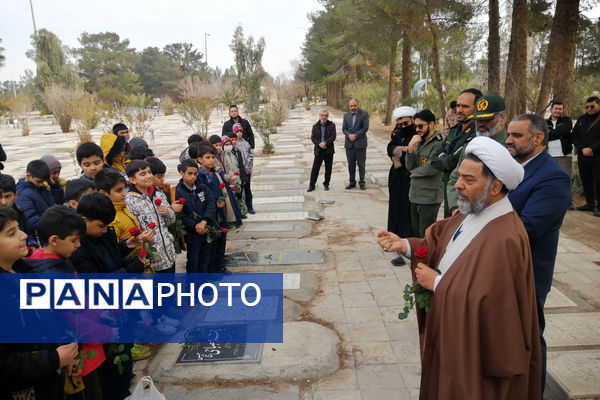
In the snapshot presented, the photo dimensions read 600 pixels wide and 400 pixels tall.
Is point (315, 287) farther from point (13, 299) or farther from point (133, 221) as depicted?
point (13, 299)

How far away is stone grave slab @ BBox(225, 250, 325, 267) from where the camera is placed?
5.26 m

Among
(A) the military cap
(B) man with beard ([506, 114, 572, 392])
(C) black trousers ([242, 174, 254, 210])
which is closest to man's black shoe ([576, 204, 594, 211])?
(A) the military cap

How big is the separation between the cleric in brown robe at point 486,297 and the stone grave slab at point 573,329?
4.94 feet

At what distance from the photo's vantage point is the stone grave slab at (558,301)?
3.98 meters

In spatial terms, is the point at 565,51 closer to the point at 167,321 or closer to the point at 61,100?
the point at 167,321

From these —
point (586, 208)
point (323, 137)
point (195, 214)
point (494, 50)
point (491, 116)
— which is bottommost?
point (586, 208)

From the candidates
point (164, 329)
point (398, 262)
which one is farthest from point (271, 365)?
point (398, 262)

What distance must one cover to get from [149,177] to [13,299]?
170 cm

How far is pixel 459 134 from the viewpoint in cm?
388

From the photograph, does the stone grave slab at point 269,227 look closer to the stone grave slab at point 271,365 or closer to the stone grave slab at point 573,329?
the stone grave slab at point 271,365

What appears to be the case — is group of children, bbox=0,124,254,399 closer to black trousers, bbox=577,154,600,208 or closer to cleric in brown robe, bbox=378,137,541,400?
cleric in brown robe, bbox=378,137,541,400

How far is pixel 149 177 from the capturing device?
348 cm

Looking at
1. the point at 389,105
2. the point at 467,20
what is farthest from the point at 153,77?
the point at 467,20

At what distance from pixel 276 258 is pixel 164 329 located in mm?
1980
